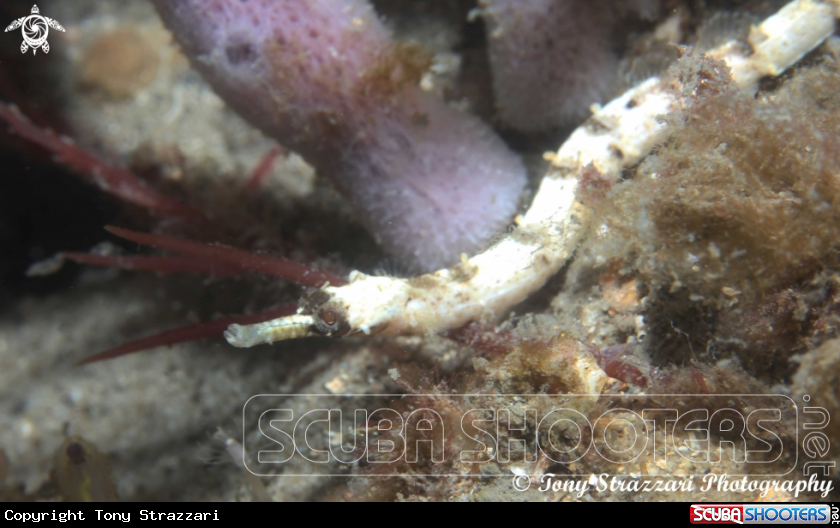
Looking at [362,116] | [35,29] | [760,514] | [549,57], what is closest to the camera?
[760,514]

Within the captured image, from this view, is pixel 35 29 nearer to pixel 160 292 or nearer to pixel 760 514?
pixel 160 292

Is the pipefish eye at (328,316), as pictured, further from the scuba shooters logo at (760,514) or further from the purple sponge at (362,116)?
the scuba shooters logo at (760,514)

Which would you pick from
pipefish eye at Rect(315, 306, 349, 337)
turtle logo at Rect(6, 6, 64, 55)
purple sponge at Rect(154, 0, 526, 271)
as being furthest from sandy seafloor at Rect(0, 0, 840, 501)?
pipefish eye at Rect(315, 306, 349, 337)

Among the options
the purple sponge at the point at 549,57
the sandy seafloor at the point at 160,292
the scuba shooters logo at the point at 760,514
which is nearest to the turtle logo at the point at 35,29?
the sandy seafloor at the point at 160,292

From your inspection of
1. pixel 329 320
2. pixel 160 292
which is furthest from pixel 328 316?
pixel 160 292

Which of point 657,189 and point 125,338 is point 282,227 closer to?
point 125,338

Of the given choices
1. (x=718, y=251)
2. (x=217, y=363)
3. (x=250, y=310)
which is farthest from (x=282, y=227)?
(x=718, y=251)

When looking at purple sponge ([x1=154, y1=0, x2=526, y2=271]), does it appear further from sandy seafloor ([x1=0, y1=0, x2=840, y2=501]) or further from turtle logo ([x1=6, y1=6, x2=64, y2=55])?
turtle logo ([x1=6, y1=6, x2=64, y2=55])
